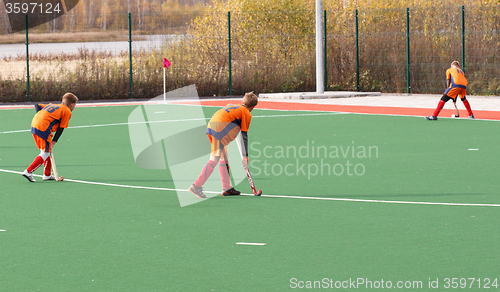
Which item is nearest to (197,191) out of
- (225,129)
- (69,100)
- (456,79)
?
(225,129)

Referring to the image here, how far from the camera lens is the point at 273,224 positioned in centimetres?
819

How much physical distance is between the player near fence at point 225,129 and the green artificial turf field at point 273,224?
1.13 feet

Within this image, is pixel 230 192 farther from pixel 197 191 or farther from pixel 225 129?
pixel 225 129

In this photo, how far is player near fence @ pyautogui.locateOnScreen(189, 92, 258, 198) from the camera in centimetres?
929

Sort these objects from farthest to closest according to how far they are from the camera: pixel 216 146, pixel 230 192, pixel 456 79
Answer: pixel 456 79
pixel 230 192
pixel 216 146

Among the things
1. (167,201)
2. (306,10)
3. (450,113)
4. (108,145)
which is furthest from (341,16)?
(167,201)

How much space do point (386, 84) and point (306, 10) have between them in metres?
4.03

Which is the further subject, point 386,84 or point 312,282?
point 386,84

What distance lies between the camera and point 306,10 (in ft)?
95.3

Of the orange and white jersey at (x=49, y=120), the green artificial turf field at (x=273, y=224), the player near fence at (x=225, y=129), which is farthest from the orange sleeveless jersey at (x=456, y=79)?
the orange and white jersey at (x=49, y=120)

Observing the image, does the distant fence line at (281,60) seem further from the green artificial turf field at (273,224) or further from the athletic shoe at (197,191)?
the athletic shoe at (197,191)

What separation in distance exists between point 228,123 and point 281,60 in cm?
1930

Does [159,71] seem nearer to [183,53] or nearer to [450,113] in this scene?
[183,53]

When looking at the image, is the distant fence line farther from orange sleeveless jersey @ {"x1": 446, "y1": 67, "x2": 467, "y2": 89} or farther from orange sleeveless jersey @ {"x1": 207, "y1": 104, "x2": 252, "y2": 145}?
orange sleeveless jersey @ {"x1": 207, "y1": 104, "x2": 252, "y2": 145}
